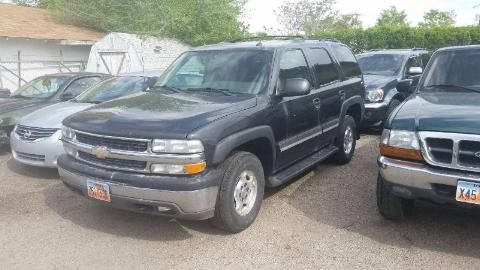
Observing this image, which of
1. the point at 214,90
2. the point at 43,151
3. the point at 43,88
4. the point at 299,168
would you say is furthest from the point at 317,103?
the point at 43,88

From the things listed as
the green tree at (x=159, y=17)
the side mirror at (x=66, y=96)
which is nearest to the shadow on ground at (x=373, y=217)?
the side mirror at (x=66, y=96)

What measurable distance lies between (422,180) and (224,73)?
2.44 meters

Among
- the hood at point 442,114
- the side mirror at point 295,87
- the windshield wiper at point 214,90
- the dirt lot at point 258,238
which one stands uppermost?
the side mirror at point 295,87

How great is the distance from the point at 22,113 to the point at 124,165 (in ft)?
15.2

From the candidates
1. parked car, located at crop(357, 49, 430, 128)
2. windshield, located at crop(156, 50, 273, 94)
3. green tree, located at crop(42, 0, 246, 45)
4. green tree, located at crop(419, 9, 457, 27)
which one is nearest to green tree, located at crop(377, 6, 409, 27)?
green tree, located at crop(419, 9, 457, 27)

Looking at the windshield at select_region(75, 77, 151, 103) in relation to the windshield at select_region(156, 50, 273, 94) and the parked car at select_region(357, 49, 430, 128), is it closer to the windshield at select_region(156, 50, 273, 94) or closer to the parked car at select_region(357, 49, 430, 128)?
the windshield at select_region(156, 50, 273, 94)

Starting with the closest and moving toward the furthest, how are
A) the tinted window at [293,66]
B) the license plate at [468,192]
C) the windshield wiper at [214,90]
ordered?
the license plate at [468,192] → the windshield wiper at [214,90] → the tinted window at [293,66]

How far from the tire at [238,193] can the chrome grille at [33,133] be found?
3451mm

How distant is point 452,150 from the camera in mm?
3564

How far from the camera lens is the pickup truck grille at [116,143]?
3.83 metres

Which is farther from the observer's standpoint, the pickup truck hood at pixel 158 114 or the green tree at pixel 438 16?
the green tree at pixel 438 16

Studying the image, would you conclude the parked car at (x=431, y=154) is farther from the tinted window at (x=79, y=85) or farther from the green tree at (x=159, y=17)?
the green tree at (x=159, y=17)

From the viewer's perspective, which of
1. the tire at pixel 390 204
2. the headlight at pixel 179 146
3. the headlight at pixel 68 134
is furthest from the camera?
the headlight at pixel 68 134

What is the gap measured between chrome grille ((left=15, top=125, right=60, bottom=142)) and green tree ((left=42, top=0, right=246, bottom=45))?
14223 millimetres
